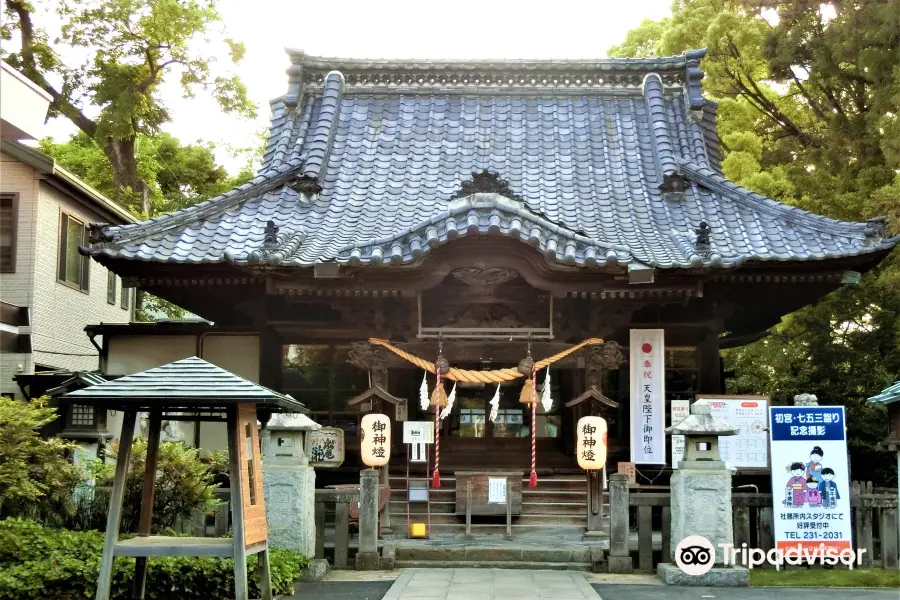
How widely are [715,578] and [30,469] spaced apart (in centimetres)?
803

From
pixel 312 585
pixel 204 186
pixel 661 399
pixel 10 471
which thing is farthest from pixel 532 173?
pixel 204 186

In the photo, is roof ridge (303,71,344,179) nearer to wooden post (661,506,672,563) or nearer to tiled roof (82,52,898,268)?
tiled roof (82,52,898,268)

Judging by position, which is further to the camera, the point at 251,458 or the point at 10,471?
the point at 10,471

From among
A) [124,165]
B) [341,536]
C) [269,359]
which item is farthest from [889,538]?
[124,165]

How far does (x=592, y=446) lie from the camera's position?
14.2m

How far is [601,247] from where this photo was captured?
47.1ft

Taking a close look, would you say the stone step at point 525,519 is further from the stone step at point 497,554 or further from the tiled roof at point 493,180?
the tiled roof at point 493,180

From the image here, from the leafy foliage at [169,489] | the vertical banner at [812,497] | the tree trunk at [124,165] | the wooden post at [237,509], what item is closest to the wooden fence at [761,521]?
the vertical banner at [812,497]

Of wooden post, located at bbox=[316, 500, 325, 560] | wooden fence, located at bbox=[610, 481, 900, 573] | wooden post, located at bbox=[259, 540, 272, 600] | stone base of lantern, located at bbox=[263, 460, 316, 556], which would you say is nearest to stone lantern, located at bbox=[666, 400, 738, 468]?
wooden fence, located at bbox=[610, 481, 900, 573]

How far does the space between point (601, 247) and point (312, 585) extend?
6310 mm

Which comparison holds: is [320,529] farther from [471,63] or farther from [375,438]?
[471,63]

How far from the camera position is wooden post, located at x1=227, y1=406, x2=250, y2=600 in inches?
350

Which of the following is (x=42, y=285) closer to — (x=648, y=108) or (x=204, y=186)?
(x=648, y=108)

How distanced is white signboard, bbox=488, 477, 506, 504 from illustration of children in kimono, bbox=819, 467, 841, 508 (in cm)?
437
